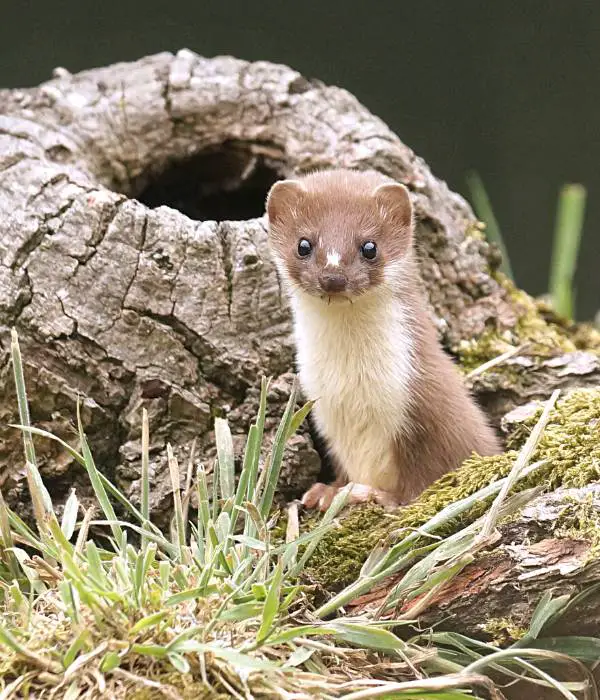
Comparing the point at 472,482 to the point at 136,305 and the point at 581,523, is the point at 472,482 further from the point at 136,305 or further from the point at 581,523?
the point at 136,305

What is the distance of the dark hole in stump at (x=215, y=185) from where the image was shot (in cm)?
288

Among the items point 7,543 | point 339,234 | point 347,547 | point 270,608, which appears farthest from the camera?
point 339,234

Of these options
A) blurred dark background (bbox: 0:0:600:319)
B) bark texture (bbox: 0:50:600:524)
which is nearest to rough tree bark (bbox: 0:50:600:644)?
bark texture (bbox: 0:50:600:524)

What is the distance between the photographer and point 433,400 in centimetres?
222

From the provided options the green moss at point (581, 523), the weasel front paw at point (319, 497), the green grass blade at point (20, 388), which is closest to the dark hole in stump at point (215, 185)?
the weasel front paw at point (319, 497)

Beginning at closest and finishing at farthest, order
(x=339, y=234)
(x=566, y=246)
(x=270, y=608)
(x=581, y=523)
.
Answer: (x=270, y=608), (x=581, y=523), (x=339, y=234), (x=566, y=246)

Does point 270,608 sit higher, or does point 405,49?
point 405,49

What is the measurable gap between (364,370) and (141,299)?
54 centimetres

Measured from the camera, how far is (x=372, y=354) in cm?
220

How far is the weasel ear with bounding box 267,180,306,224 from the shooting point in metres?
2.21

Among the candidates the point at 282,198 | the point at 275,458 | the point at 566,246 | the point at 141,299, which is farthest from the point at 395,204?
the point at 566,246

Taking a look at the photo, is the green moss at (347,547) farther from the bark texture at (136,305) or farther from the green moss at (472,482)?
the bark texture at (136,305)

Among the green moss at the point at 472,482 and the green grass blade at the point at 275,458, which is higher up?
the green grass blade at the point at 275,458

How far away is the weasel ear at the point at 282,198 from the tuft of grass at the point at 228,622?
1.90 ft
